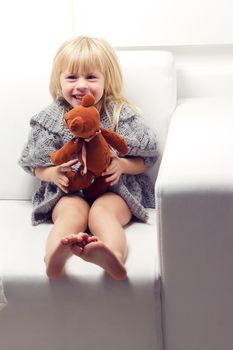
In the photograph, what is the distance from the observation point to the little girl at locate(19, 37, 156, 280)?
143cm

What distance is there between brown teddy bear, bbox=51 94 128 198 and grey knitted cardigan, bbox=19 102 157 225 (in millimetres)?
67

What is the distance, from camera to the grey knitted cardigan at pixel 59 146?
1.48 metres

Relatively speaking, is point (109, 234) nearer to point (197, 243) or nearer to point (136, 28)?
point (197, 243)

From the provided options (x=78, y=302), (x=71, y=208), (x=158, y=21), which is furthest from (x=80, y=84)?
(x=78, y=302)

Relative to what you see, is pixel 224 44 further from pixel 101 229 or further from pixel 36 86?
pixel 101 229

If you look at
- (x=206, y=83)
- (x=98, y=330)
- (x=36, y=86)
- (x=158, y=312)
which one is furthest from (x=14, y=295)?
(x=206, y=83)

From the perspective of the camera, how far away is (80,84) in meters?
1.47

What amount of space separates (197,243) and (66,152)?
385mm

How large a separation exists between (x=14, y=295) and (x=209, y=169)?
0.47m

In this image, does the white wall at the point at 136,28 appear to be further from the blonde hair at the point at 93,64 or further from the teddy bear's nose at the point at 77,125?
the teddy bear's nose at the point at 77,125

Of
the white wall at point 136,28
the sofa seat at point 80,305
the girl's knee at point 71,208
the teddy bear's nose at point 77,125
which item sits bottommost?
the sofa seat at point 80,305

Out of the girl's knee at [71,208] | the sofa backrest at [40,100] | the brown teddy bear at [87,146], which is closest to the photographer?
the brown teddy bear at [87,146]

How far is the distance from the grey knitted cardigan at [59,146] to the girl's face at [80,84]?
0.06m

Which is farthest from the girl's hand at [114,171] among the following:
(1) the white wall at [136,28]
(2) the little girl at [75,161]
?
(1) the white wall at [136,28]
